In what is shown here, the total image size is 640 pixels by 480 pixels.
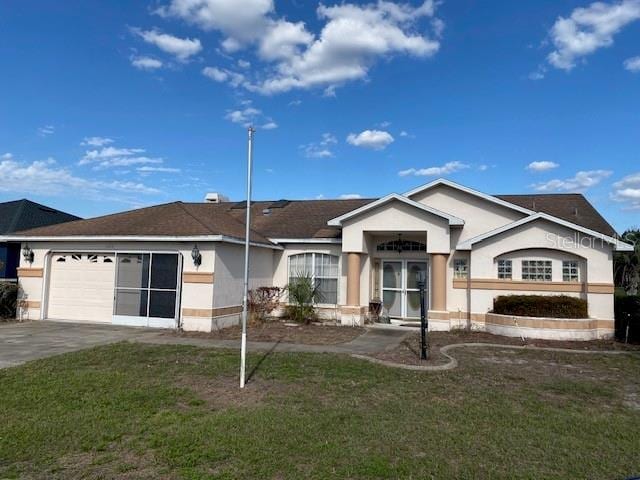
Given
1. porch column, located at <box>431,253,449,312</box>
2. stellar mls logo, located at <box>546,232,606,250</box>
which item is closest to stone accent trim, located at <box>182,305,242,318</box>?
porch column, located at <box>431,253,449,312</box>

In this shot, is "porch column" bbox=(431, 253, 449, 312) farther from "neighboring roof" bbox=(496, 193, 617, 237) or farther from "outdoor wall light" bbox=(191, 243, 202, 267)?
"outdoor wall light" bbox=(191, 243, 202, 267)

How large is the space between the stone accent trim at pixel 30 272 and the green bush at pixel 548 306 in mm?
15556

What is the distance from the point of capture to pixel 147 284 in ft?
47.8

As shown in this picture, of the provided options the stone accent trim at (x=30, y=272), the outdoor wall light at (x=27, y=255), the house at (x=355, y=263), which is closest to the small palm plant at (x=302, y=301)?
the house at (x=355, y=263)

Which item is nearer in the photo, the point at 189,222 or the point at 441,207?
the point at 189,222

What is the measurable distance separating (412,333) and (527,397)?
7133mm

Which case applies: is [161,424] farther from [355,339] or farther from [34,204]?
[34,204]

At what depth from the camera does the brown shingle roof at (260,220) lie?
14.9 meters

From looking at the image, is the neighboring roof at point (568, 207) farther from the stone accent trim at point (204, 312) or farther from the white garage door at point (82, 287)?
the white garage door at point (82, 287)

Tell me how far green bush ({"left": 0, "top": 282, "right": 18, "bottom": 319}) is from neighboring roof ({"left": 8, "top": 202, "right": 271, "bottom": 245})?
71.8 inches

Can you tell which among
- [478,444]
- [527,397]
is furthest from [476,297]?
[478,444]

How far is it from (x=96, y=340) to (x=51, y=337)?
1438 mm

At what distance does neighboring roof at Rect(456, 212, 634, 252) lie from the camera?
13.1m

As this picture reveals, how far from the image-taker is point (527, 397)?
7102 millimetres
